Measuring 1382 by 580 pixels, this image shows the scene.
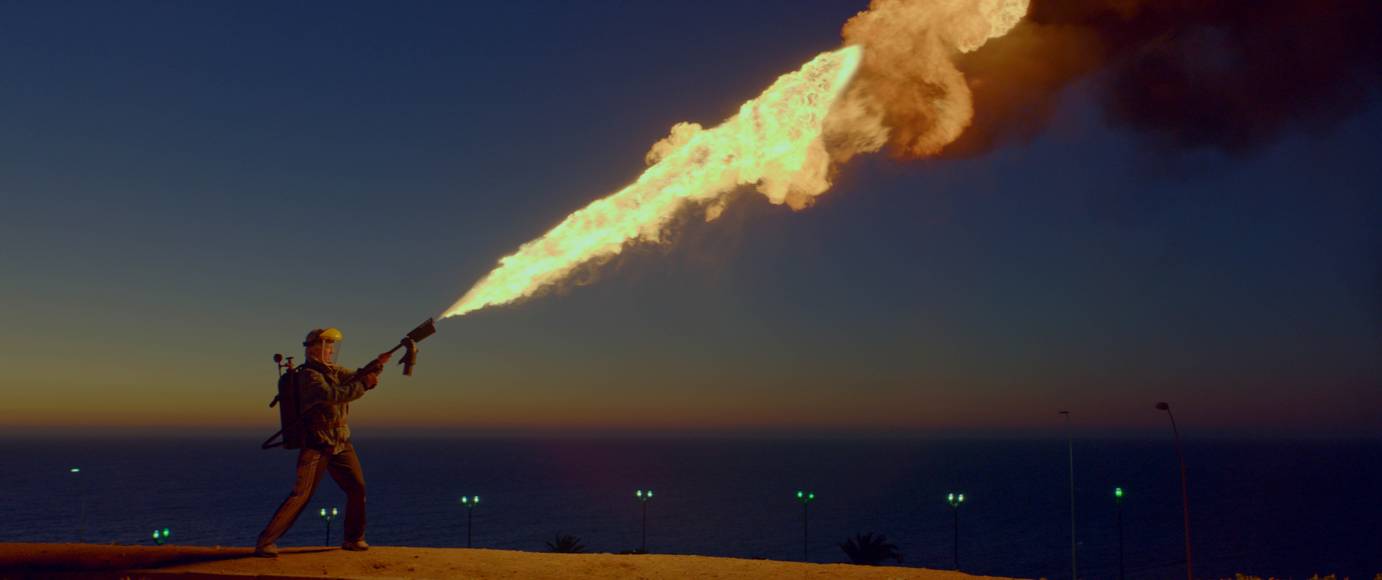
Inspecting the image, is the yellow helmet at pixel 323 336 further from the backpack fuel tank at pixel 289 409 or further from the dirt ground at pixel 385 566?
the dirt ground at pixel 385 566

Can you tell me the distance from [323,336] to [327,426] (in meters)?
1.28

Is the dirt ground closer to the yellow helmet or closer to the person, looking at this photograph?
the person

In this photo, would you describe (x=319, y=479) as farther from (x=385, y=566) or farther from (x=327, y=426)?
→ (x=385, y=566)

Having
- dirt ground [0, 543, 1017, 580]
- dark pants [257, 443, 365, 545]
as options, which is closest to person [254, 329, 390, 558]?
dark pants [257, 443, 365, 545]

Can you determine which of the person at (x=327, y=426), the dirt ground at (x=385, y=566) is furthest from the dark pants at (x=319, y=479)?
the dirt ground at (x=385, y=566)

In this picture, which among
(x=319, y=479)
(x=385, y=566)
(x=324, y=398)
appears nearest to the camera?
(x=385, y=566)

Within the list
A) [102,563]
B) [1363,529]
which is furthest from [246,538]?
[1363,529]

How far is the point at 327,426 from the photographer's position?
40.3ft

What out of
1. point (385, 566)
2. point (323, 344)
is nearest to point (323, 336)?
point (323, 344)

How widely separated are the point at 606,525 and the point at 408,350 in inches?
6647

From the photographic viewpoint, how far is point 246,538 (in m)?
147

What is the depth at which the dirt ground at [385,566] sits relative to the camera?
10.9m

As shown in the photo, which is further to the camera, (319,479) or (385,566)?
(319,479)

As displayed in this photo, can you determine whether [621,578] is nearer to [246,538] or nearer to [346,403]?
[346,403]
